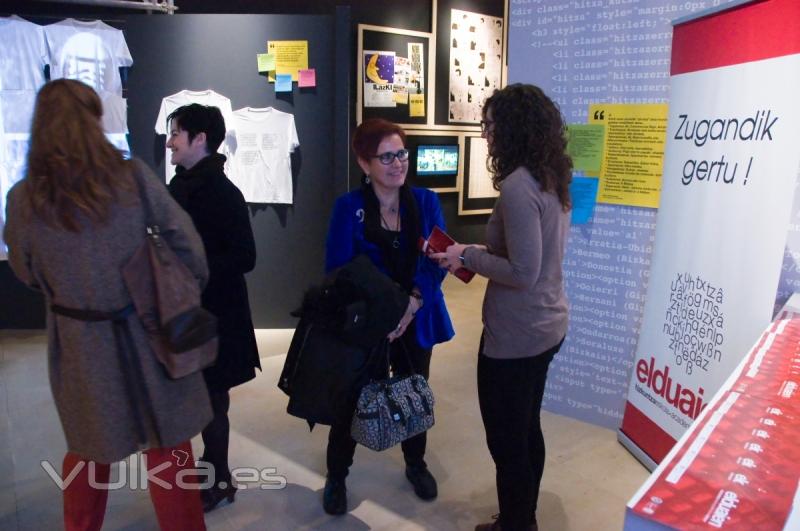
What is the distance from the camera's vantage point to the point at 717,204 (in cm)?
218

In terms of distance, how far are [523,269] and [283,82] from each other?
10.2ft

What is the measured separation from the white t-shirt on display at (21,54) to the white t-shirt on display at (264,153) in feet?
4.30

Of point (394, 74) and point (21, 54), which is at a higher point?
point (394, 74)

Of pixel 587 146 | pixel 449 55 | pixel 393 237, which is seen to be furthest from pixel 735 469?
pixel 449 55

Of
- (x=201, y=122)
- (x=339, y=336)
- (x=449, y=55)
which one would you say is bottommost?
(x=339, y=336)

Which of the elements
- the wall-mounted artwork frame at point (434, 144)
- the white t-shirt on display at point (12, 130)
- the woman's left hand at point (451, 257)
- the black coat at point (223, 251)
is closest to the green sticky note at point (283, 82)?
the white t-shirt on display at point (12, 130)

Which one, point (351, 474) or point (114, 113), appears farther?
point (114, 113)

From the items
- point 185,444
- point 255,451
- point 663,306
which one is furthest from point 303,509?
point 663,306

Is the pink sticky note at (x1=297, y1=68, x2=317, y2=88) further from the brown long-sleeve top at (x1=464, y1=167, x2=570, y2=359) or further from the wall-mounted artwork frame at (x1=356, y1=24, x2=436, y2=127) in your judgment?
the brown long-sleeve top at (x1=464, y1=167, x2=570, y2=359)

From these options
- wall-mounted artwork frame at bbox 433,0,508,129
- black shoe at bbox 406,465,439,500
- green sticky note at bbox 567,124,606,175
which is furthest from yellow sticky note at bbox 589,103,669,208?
wall-mounted artwork frame at bbox 433,0,508,129

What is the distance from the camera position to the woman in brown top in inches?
64.4

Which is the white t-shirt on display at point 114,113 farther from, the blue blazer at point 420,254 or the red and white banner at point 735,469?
the red and white banner at point 735,469

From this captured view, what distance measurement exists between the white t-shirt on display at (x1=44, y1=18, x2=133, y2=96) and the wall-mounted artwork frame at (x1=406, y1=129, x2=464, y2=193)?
2719mm

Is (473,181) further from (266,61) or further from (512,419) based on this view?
(512,419)
